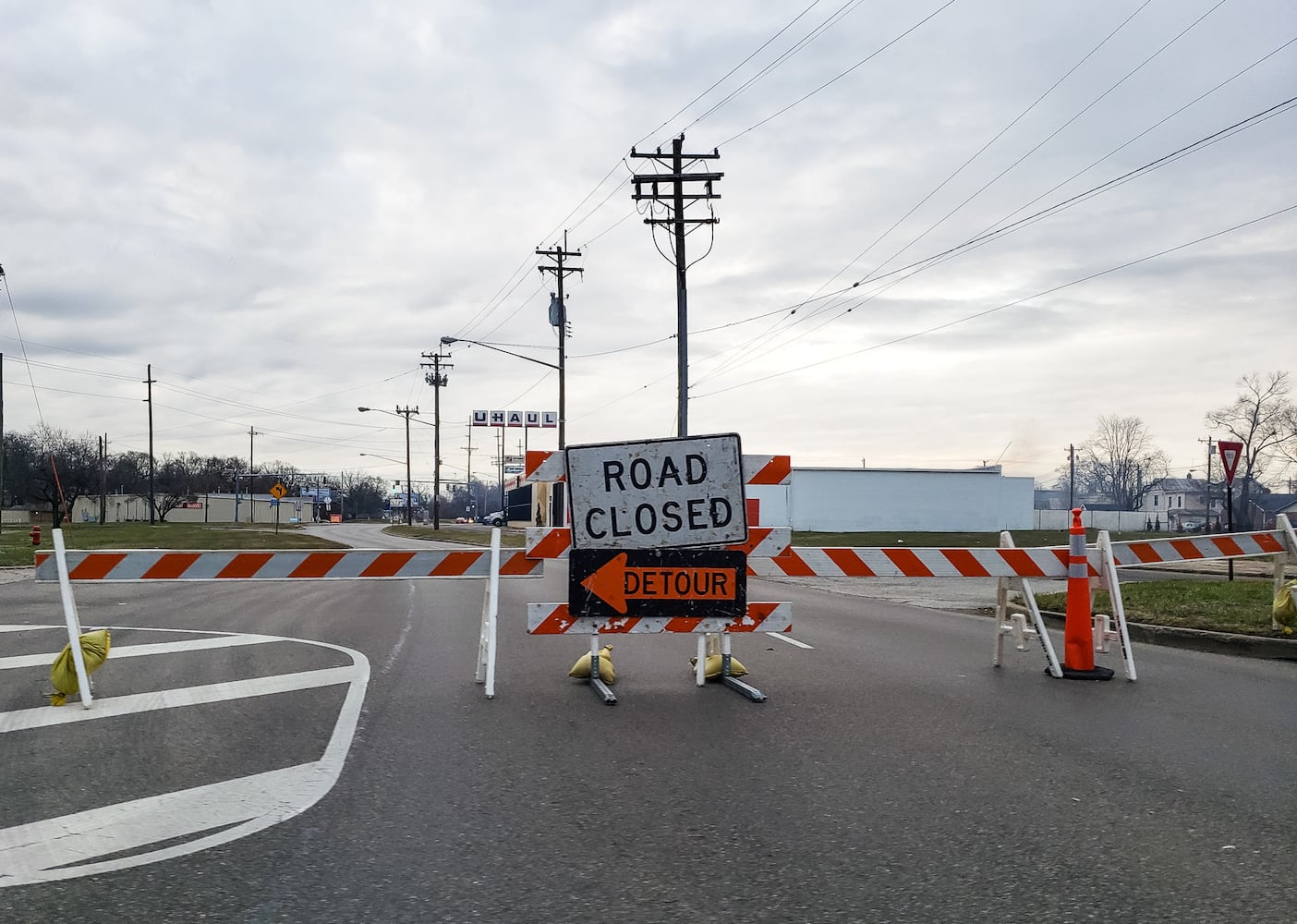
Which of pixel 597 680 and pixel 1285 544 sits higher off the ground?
pixel 1285 544

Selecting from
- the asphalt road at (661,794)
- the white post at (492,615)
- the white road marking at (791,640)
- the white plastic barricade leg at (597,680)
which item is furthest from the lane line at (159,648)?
the white road marking at (791,640)

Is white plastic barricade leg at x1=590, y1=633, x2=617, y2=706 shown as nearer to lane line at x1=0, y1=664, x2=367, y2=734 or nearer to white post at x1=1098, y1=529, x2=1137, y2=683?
lane line at x1=0, y1=664, x2=367, y2=734

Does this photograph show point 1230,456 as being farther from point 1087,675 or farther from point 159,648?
point 159,648

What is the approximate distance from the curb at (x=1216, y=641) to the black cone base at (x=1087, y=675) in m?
1.58

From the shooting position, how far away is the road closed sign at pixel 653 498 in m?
8.36

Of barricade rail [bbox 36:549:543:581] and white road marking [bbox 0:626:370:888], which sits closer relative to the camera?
white road marking [bbox 0:626:370:888]

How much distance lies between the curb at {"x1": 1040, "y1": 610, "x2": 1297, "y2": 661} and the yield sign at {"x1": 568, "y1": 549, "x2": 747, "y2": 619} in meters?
4.54

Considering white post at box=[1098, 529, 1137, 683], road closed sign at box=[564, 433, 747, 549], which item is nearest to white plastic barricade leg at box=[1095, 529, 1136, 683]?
white post at box=[1098, 529, 1137, 683]

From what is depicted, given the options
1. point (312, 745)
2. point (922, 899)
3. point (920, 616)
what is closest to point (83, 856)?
point (312, 745)

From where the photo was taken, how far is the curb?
1088cm

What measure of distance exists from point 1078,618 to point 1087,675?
468mm

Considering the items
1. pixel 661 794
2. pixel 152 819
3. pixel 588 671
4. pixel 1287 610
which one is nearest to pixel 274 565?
pixel 588 671

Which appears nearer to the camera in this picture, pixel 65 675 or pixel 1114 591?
A: pixel 65 675

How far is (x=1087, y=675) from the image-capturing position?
899 centimetres
